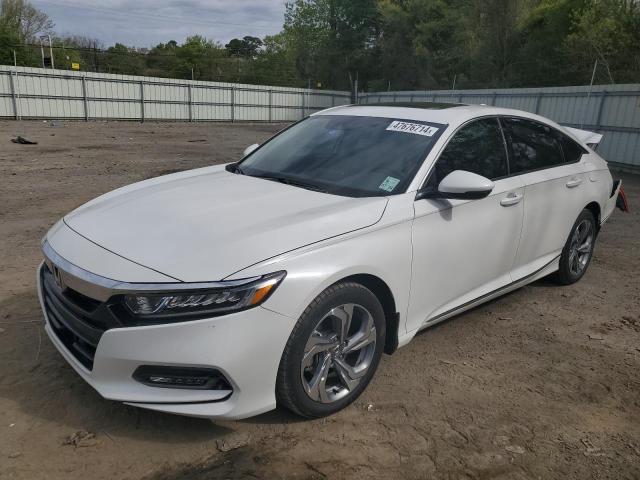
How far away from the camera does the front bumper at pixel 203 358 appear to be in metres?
2.32

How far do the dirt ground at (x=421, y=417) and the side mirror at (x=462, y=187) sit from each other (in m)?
1.15

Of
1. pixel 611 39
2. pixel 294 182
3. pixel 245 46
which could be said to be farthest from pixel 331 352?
pixel 245 46

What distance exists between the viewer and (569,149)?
473 cm

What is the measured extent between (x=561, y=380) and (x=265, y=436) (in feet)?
6.46

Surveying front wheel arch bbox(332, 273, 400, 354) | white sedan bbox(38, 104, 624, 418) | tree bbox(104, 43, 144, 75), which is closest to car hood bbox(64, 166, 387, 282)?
white sedan bbox(38, 104, 624, 418)

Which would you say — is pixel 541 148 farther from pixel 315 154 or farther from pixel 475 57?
pixel 475 57

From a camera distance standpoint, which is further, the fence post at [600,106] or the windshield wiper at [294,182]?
the fence post at [600,106]

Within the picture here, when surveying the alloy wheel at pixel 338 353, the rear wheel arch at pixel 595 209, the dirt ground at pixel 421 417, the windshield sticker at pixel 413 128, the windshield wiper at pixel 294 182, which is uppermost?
the windshield sticker at pixel 413 128

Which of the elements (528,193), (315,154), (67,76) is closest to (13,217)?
(315,154)

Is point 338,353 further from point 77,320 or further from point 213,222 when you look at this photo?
point 77,320

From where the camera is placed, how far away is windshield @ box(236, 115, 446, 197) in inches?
129

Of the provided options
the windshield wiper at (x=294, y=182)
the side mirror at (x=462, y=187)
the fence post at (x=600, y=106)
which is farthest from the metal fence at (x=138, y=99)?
the side mirror at (x=462, y=187)

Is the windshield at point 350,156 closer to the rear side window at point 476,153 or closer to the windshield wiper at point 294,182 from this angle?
the windshield wiper at point 294,182

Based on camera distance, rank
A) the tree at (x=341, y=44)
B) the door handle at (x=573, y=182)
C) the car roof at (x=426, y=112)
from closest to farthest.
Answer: the car roof at (x=426, y=112) → the door handle at (x=573, y=182) → the tree at (x=341, y=44)
